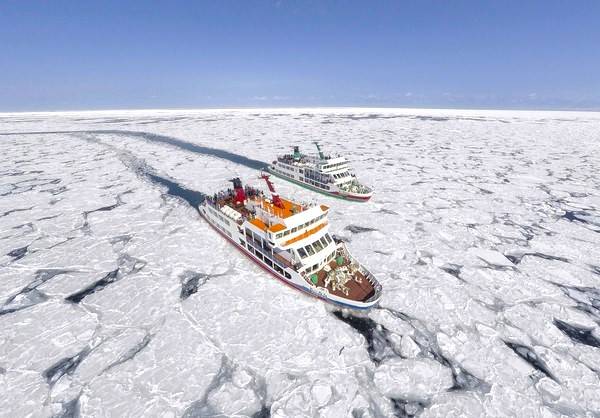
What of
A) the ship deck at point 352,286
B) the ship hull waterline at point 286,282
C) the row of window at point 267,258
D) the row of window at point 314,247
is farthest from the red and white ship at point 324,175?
the row of window at point 267,258

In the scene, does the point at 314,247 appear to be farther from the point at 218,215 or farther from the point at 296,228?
the point at 218,215

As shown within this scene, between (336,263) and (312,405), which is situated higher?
(336,263)

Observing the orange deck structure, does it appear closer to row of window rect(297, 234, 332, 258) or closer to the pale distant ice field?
row of window rect(297, 234, 332, 258)

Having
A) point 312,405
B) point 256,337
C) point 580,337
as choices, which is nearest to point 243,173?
point 256,337

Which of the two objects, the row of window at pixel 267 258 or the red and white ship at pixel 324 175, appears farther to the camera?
the red and white ship at pixel 324 175

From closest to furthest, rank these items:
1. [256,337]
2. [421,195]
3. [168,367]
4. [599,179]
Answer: [168,367]
[256,337]
[421,195]
[599,179]

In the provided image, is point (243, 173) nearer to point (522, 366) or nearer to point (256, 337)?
point (256, 337)

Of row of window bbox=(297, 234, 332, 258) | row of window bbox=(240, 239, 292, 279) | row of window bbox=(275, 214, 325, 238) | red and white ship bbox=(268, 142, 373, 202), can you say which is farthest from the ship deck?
red and white ship bbox=(268, 142, 373, 202)

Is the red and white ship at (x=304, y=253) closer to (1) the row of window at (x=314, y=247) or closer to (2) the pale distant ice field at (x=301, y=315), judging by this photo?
(1) the row of window at (x=314, y=247)
